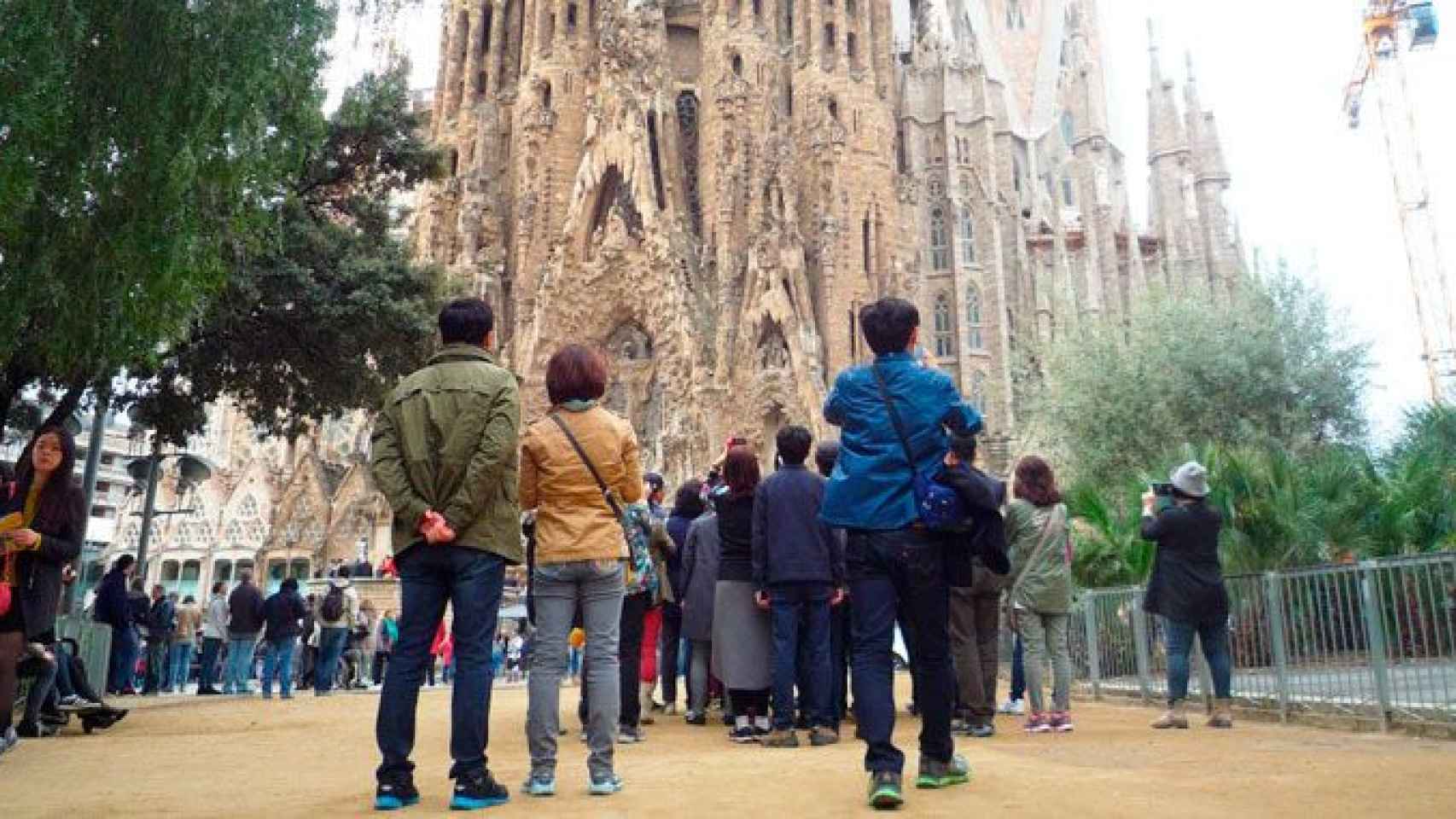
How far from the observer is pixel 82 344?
21.5 ft

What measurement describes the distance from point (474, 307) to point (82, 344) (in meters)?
3.46

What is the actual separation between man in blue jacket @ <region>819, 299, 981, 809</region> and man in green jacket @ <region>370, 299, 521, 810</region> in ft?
4.40

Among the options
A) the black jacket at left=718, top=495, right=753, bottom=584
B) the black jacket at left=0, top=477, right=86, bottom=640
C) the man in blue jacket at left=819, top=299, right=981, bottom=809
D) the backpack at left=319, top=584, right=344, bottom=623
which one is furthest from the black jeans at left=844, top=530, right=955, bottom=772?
the backpack at left=319, top=584, right=344, bottom=623

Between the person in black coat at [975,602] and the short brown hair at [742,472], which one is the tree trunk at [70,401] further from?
the person in black coat at [975,602]

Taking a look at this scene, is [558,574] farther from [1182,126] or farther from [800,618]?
[1182,126]

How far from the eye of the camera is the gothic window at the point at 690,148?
1307 inches

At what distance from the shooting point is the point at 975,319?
122ft

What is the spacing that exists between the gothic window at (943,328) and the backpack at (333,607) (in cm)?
2607

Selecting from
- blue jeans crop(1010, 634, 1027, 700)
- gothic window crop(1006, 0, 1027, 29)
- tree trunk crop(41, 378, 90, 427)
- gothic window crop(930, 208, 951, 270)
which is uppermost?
gothic window crop(1006, 0, 1027, 29)

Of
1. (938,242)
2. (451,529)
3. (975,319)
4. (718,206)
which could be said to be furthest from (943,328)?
(451,529)

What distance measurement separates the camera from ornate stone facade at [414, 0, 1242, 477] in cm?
2984

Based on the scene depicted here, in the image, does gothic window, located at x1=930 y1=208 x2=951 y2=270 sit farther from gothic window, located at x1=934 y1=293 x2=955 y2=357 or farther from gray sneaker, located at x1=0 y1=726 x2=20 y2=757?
gray sneaker, located at x1=0 y1=726 x2=20 y2=757

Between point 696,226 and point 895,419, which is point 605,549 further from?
point 696,226

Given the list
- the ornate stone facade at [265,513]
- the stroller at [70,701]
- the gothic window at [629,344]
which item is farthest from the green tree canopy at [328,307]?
the gothic window at [629,344]
